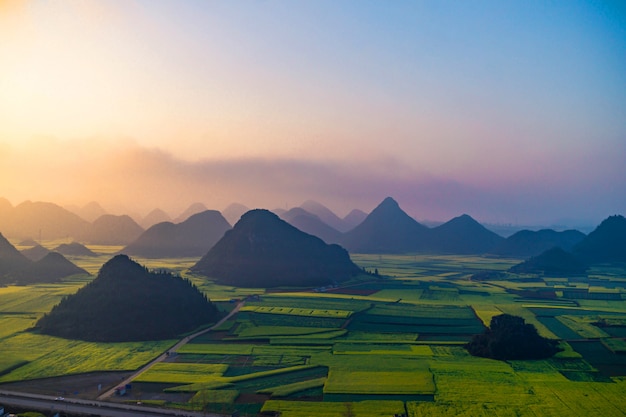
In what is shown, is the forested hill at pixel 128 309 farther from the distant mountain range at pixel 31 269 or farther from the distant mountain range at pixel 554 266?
the distant mountain range at pixel 554 266

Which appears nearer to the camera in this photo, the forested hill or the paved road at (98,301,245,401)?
the paved road at (98,301,245,401)

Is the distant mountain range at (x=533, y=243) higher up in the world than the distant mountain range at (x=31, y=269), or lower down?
higher up

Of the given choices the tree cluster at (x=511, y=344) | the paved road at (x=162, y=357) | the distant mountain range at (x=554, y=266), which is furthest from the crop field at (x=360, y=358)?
the distant mountain range at (x=554, y=266)

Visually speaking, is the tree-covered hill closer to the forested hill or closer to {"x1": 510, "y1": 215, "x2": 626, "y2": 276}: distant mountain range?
the forested hill

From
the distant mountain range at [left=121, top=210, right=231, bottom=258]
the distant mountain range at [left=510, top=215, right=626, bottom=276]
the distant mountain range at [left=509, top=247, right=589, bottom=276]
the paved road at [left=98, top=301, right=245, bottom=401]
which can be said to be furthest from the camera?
the distant mountain range at [left=121, top=210, right=231, bottom=258]

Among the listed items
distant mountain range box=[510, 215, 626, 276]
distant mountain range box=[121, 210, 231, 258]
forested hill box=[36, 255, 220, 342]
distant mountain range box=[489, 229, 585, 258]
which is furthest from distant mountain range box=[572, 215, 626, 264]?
forested hill box=[36, 255, 220, 342]

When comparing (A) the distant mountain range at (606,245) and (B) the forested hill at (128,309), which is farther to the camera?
(A) the distant mountain range at (606,245)
